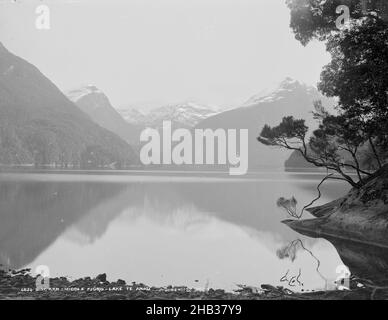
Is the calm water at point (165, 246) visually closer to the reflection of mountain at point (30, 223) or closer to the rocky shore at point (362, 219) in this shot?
the reflection of mountain at point (30, 223)

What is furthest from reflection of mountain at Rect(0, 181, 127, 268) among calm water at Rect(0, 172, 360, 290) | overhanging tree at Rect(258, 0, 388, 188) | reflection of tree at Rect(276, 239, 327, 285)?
overhanging tree at Rect(258, 0, 388, 188)

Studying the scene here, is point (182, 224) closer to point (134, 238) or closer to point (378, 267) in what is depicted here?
point (134, 238)

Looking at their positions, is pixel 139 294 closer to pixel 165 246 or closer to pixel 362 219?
pixel 165 246

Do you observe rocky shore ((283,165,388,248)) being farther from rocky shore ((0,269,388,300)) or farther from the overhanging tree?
rocky shore ((0,269,388,300))

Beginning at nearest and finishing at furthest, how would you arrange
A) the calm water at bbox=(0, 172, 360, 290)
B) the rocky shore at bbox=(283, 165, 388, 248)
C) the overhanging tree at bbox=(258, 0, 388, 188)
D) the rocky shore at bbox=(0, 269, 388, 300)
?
the rocky shore at bbox=(0, 269, 388, 300)
the calm water at bbox=(0, 172, 360, 290)
the overhanging tree at bbox=(258, 0, 388, 188)
the rocky shore at bbox=(283, 165, 388, 248)

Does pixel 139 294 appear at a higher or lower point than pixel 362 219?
lower

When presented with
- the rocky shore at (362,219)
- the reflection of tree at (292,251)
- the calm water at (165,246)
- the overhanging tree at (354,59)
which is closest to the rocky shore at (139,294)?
the calm water at (165,246)

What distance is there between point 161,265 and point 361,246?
7.62 meters

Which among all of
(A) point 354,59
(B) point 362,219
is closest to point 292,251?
(B) point 362,219

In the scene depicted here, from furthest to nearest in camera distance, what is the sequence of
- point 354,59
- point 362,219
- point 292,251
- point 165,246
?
1. point 362,219
2. point 165,246
3. point 292,251
4. point 354,59

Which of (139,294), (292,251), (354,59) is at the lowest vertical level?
(292,251)

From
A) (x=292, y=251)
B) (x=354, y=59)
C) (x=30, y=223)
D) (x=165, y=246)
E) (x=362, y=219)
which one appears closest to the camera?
(x=354, y=59)

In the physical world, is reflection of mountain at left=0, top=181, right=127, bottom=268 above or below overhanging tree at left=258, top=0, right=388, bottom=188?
below

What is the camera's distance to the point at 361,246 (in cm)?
1408
